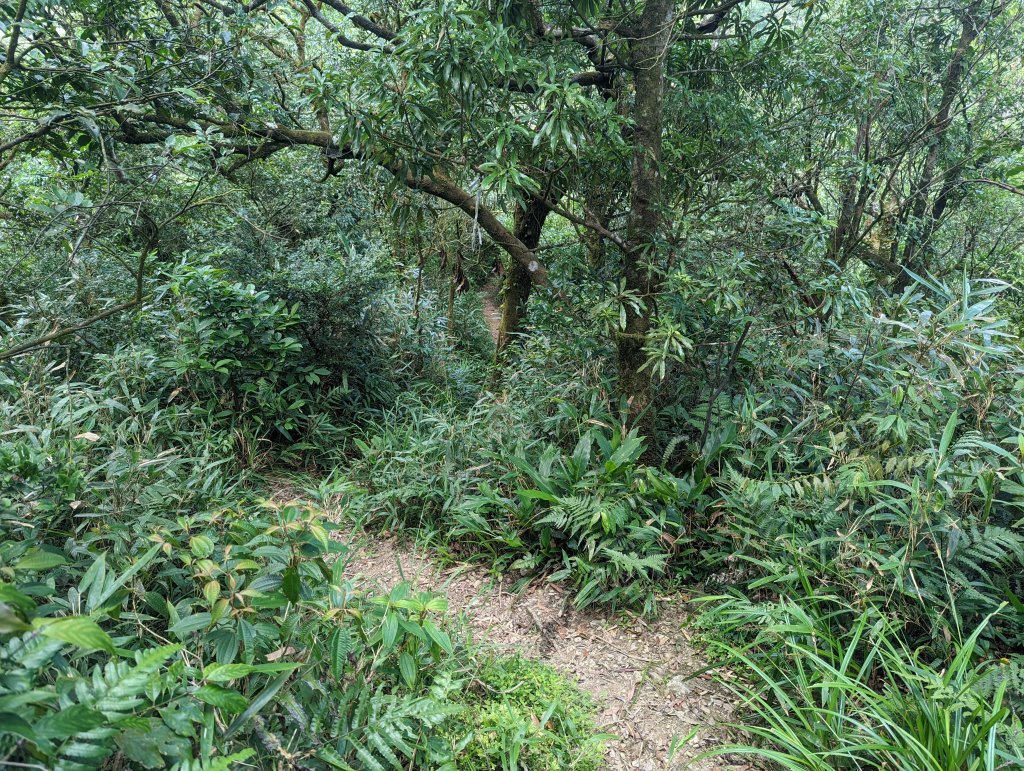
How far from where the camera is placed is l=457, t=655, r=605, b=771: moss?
6.93 feet

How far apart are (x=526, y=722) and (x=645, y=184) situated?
9.20 feet

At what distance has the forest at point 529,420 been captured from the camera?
1.99 meters

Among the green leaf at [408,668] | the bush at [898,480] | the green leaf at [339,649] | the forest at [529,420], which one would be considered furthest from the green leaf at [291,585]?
the bush at [898,480]

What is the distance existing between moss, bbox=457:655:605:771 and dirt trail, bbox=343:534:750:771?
13 centimetres

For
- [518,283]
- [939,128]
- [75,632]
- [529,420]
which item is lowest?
[529,420]

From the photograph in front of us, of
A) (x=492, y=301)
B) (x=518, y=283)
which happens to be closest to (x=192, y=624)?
(x=518, y=283)

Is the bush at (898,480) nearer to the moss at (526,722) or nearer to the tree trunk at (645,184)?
the tree trunk at (645,184)

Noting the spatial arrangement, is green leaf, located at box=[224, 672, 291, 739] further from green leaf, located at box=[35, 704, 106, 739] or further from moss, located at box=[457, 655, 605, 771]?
moss, located at box=[457, 655, 605, 771]

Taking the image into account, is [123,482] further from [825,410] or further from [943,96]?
[943,96]

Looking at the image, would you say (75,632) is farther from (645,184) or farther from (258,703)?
(645,184)

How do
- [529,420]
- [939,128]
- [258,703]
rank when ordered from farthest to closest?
[939,128] < [529,420] < [258,703]

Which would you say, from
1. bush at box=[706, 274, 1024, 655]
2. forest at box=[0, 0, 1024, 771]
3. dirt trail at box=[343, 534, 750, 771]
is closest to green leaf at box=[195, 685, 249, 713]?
forest at box=[0, 0, 1024, 771]

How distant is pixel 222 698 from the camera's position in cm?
157

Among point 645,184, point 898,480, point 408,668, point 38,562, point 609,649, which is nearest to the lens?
point 38,562
